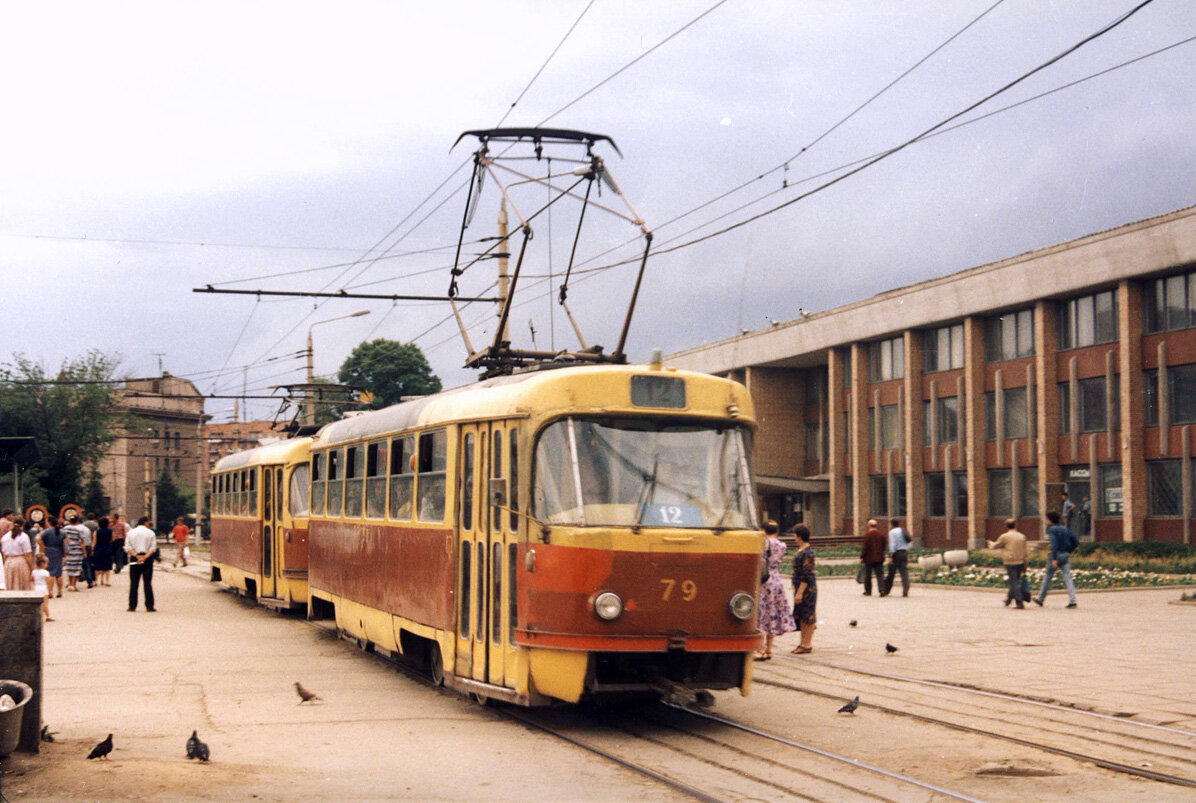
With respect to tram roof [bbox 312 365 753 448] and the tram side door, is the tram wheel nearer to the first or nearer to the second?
tram roof [bbox 312 365 753 448]

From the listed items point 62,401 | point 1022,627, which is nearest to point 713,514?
point 1022,627

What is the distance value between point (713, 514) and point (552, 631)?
1547 millimetres

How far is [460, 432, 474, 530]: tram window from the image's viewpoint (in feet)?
39.8

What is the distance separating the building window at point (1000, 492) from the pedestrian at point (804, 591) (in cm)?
3512

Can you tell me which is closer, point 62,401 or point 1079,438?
point 1079,438

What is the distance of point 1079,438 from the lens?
1828 inches

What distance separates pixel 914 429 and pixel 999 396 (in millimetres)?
5469

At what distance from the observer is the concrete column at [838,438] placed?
6109 centimetres

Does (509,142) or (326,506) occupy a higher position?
(509,142)

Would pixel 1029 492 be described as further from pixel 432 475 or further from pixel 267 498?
pixel 432 475

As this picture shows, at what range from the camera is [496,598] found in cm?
1147

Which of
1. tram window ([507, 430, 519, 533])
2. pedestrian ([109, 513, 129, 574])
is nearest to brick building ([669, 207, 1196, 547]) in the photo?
pedestrian ([109, 513, 129, 574])

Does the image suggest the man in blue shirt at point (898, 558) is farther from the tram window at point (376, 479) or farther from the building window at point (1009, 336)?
the building window at point (1009, 336)

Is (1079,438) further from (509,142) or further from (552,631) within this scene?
(552,631)
